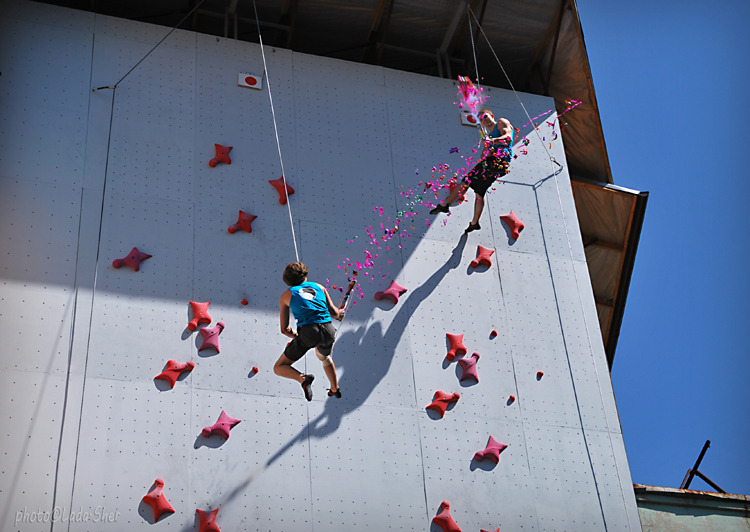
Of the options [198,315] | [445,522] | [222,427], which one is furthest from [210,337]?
[445,522]

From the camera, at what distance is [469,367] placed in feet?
20.2

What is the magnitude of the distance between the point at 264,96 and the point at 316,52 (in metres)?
1.46

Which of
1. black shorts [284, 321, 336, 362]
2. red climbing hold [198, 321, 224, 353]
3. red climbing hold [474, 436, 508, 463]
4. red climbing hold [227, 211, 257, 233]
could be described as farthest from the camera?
red climbing hold [227, 211, 257, 233]

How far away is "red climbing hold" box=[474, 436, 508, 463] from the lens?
5812 millimetres

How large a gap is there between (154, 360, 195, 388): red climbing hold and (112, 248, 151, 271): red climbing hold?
2.66 ft

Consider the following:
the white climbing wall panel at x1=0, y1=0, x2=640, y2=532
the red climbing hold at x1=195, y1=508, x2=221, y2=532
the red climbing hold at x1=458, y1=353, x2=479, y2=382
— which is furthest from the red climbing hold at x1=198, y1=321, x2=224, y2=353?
the red climbing hold at x1=458, y1=353, x2=479, y2=382

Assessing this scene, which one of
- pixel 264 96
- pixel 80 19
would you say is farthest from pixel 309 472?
pixel 80 19

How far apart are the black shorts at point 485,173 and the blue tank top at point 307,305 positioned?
2.39 meters

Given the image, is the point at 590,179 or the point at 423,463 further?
the point at 590,179

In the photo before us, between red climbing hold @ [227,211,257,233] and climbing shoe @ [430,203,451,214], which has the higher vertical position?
climbing shoe @ [430,203,451,214]

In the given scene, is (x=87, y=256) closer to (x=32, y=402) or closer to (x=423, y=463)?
(x=32, y=402)

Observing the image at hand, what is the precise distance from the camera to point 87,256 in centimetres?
565

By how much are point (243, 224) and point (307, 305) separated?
163cm

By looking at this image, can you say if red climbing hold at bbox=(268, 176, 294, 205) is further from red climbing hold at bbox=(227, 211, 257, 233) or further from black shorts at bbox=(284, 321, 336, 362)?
black shorts at bbox=(284, 321, 336, 362)
